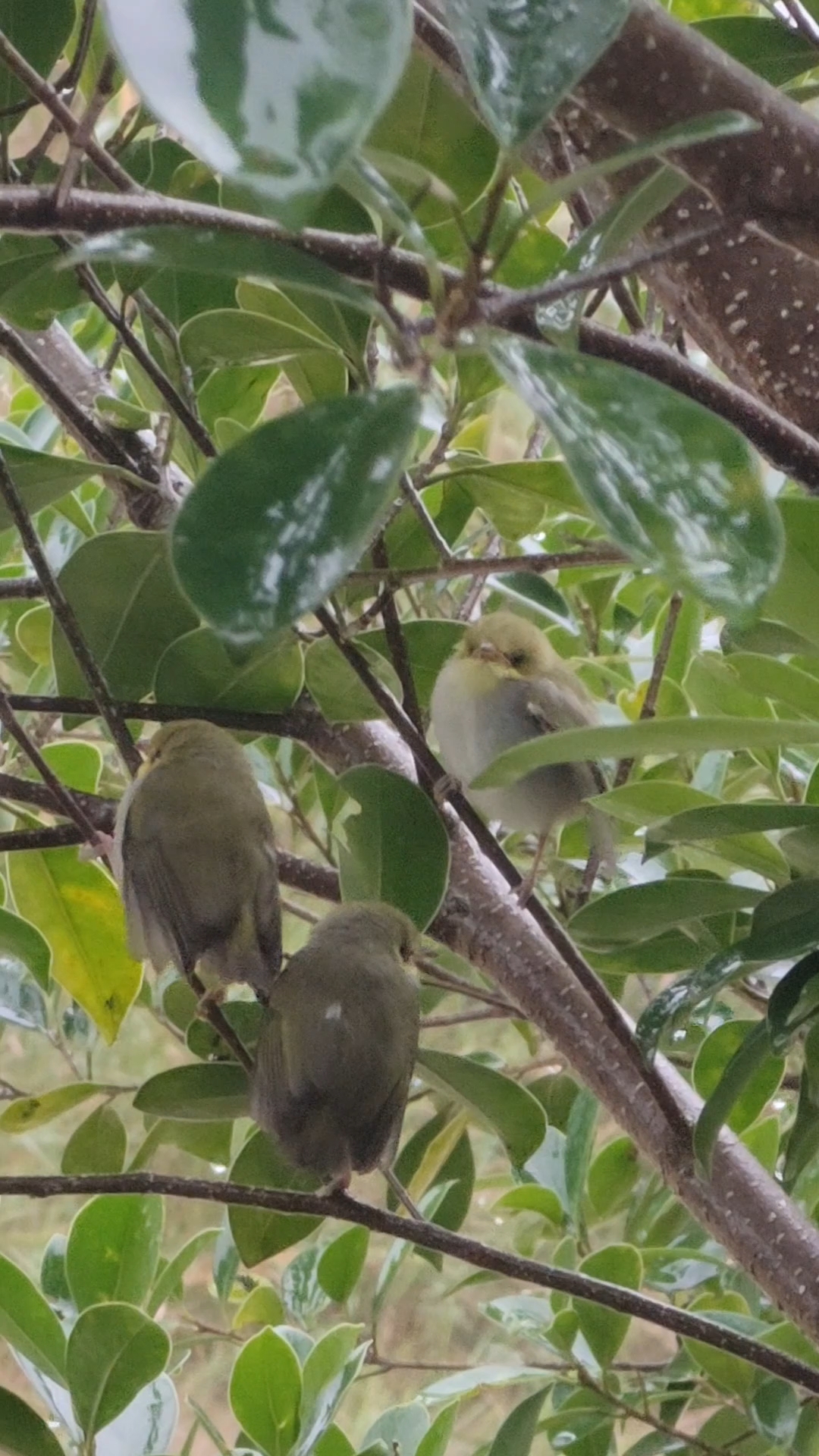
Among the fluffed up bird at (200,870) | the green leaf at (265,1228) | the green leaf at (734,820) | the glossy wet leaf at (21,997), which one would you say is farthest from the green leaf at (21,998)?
the green leaf at (734,820)

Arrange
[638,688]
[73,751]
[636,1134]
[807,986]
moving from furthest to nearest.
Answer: [638,688]
[73,751]
[636,1134]
[807,986]

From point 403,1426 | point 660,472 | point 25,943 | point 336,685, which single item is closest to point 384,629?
point 336,685

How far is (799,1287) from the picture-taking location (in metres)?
0.74

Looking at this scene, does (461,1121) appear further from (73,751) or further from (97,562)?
(97,562)

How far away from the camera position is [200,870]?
67 centimetres

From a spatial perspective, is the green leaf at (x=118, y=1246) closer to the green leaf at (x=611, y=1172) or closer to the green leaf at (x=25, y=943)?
the green leaf at (x=25, y=943)

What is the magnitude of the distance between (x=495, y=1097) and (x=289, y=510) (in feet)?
1.57

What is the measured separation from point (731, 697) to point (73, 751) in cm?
47

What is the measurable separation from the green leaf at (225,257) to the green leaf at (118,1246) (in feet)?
2.20

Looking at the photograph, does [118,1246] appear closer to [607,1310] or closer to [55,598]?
[607,1310]

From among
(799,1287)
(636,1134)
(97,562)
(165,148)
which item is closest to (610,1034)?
(636,1134)

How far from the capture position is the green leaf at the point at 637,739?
46 centimetres

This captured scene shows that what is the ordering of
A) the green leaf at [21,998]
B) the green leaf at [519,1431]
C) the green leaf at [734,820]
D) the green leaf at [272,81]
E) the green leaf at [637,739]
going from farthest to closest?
the green leaf at [21,998], the green leaf at [519,1431], the green leaf at [734,820], the green leaf at [637,739], the green leaf at [272,81]

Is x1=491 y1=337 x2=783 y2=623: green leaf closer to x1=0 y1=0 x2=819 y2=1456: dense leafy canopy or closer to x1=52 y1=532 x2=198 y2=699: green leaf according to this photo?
x1=0 y1=0 x2=819 y2=1456: dense leafy canopy
